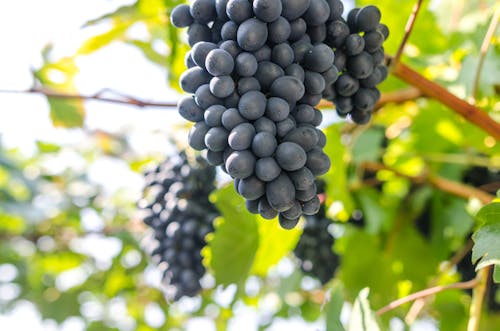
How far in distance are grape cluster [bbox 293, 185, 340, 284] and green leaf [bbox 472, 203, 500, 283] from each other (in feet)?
2.60

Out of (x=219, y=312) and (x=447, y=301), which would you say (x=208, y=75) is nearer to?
(x=447, y=301)

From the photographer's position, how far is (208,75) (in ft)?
2.74

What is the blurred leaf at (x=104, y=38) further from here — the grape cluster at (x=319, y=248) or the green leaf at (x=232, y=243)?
the grape cluster at (x=319, y=248)

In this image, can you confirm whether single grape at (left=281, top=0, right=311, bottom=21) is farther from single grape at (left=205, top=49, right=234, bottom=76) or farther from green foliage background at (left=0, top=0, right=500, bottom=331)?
green foliage background at (left=0, top=0, right=500, bottom=331)

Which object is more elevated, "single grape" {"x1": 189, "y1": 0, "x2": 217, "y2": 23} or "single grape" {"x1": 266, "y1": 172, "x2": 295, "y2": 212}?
"single grape" {"x1": 189, "y1": 0, "x2": 217, "y2": 23}

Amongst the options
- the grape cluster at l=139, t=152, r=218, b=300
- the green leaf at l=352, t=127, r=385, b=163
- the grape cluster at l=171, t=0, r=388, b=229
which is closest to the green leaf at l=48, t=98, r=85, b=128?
the grape cluster at l=139, t=152, r=218, b=300

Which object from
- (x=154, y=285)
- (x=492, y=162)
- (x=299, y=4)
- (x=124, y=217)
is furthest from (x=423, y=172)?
(x=124, y=217)

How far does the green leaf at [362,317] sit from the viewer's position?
0.98m

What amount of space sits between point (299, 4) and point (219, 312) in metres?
2.13

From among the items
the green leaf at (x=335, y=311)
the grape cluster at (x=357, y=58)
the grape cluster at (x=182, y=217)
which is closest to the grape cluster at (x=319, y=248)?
the grape cluster at (x=182, y=217)

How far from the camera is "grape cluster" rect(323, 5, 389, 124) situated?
0.91 metres

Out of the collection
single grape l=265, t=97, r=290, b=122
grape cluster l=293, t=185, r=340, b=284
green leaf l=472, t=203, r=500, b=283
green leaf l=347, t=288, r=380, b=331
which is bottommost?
grape cluster l=293, t=185, r=340, b=284

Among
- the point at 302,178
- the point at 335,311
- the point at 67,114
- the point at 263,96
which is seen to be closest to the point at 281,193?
the point at 302,178

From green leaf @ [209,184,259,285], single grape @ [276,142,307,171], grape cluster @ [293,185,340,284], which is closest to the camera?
single grape @ [276,142,307,171]
